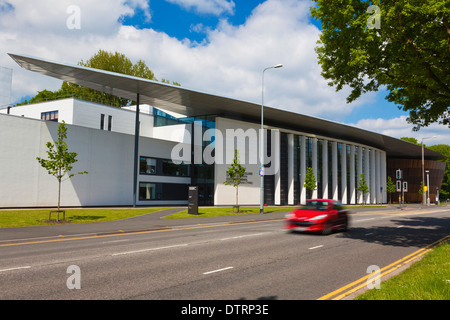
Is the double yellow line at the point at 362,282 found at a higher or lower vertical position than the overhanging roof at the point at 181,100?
lower

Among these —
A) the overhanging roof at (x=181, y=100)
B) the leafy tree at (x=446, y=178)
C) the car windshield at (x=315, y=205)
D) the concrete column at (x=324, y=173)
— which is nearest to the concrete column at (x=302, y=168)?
the overhanging roof at (x=181, y=100)

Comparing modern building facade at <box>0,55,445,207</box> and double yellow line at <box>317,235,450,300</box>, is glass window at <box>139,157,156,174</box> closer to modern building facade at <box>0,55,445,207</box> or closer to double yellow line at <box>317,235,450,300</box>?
modern building facade at <box>0,55,445,207</box>

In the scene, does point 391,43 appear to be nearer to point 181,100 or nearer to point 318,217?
point 318,217

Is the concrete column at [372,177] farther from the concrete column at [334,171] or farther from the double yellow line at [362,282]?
the double yellow line at [362,282]

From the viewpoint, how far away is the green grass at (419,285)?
5664mm

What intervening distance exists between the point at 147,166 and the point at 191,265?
96.7ft

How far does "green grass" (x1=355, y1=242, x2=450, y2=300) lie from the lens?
566cm

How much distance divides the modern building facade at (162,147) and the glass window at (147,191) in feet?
0.36

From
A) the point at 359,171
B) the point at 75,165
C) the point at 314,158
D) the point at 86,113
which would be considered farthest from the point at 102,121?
the point at 359,171

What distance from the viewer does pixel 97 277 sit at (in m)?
7.34
